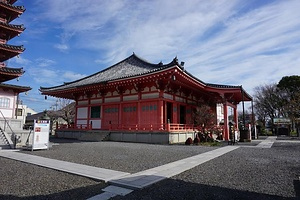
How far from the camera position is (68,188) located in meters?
5.21

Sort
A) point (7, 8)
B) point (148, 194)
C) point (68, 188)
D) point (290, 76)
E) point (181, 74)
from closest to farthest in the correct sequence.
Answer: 1. point (148, 194)
2. point (68, 188)
3. point (181, 74)
4. point (7, 8)
5. point (290, 76)

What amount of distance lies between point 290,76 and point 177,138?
120 ft

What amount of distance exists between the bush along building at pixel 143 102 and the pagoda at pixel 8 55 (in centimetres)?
432

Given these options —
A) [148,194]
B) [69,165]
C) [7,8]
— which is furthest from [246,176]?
[7,8]

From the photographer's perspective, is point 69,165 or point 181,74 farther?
point 181,74

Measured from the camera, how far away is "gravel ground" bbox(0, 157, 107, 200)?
4.72 metres

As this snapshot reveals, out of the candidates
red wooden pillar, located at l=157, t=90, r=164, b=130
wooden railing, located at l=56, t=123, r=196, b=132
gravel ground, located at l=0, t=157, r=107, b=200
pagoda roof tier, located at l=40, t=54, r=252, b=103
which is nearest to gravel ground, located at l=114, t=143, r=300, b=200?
gravel ground, located at l=0, t=157, r=107, b=200

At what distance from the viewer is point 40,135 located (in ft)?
42.3

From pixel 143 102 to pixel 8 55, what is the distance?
1453 cm

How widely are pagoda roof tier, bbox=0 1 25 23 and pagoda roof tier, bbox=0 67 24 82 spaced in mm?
6653

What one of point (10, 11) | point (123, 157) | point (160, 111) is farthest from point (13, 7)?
point (123, 157)

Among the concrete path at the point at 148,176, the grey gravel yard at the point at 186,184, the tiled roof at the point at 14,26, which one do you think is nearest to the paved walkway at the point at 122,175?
the concrete path at the point at 148,176

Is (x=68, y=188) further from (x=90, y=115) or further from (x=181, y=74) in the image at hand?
(x=90, y=115)

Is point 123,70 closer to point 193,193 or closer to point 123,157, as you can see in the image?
point 123,157
